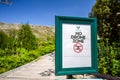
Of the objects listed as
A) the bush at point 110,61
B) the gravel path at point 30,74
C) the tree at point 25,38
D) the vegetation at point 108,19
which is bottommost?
the gravel path at point 30,74

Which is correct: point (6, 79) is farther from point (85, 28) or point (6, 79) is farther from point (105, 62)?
point (85, 28)

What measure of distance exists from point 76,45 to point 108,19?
25.1 m

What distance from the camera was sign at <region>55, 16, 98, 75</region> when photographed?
3.40m

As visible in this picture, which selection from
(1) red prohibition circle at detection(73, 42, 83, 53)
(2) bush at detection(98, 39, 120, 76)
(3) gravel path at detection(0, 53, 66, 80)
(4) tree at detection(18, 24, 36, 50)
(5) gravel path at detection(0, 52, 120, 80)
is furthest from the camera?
(4) tree at detection(18, 24, 36, 50)

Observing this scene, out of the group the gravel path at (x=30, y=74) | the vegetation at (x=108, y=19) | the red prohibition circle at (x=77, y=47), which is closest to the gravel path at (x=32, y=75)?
the gravel path at (x=30, y=74)

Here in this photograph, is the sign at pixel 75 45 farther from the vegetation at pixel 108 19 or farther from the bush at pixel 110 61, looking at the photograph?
the vegetation at pixel 108 19

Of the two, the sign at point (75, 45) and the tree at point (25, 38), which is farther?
the tree at point (25, 38)

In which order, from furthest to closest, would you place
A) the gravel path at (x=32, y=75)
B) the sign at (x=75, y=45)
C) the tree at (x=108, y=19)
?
the tree at (x=108, y=19) < the gravel path at (x=32, y=75) < the sign at (x=75, y=45)

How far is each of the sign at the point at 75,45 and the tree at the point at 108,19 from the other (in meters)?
22.8

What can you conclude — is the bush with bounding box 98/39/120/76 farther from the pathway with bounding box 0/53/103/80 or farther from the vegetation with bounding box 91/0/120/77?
the vegetation with bounding box 91/0/120/77

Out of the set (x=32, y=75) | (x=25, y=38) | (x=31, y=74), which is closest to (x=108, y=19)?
(x=25, y=38)

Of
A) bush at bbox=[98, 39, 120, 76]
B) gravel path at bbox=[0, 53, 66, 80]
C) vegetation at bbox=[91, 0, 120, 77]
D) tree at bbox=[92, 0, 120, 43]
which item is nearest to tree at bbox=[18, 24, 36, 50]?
vegetation at bbox=[91, 0, 120, 77]

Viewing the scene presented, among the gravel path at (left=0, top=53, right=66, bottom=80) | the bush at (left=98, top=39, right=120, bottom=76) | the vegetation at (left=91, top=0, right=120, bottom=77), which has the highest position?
the vegetation at (left=91, top=0, right=120, bottom=77)

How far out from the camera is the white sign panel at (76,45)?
3449 mm
